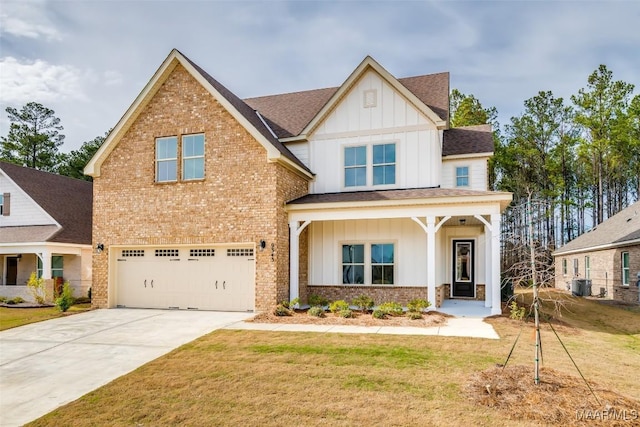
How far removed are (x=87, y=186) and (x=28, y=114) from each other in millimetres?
23947

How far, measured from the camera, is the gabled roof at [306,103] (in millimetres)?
17414

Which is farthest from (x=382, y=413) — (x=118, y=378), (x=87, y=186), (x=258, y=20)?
(x=87, y=186)

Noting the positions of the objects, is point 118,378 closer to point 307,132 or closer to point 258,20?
point 258,20

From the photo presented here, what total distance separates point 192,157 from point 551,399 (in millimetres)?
12668

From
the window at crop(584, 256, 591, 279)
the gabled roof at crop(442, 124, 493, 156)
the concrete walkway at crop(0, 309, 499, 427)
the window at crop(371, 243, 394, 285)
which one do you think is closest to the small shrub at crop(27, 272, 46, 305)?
the concrete walkway at crop(0, 309, 499, 427)

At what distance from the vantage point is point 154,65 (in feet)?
51.7

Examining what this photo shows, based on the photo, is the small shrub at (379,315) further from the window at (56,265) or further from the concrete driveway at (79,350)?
the window at (56,265)

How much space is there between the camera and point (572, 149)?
36.9 meters

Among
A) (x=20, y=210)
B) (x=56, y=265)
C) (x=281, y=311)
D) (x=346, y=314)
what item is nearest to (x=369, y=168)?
(x=346, y=314)

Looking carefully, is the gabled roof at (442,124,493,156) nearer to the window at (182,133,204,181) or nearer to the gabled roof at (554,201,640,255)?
the gabled roof at (554,201,640,255)

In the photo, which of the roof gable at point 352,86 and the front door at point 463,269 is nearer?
the roof gable at point 352,86

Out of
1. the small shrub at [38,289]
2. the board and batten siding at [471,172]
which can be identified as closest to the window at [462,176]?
the board and batten siding at [471,172]

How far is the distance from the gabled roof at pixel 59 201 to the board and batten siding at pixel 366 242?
1187 centimetres

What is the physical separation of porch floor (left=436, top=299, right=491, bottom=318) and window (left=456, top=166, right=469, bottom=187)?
14.9 feet
